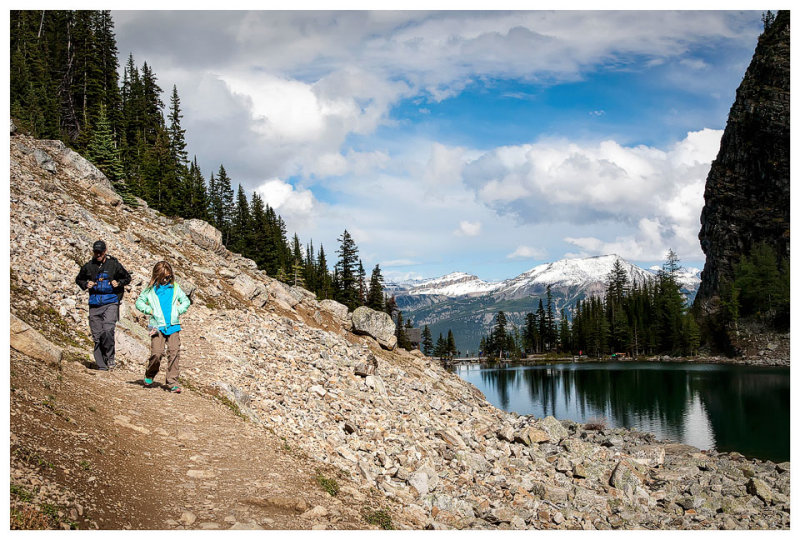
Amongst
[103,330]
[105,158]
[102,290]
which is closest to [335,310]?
[105,158]

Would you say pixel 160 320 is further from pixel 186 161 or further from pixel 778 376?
pixel 778 376

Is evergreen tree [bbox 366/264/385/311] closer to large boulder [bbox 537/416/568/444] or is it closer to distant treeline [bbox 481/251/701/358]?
large boulder [bbox 537/416/568/444]

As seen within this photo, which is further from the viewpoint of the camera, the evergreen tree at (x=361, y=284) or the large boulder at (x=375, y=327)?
the evergreen tree at (x=361, y=284)

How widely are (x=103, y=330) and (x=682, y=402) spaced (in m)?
54.2

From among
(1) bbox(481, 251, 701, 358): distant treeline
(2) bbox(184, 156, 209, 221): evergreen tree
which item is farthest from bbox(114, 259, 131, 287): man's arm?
(1) bbox(481, 251, 701, 358): distant treeline

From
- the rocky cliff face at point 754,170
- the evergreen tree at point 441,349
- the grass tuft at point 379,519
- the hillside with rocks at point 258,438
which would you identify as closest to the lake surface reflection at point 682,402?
the hillside with rocks at point 258,438

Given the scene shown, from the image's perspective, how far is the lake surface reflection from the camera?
35.6 meters

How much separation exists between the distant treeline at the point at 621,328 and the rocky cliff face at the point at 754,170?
40.6 ft

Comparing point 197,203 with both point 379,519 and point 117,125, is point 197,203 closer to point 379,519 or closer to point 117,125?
point 117,125

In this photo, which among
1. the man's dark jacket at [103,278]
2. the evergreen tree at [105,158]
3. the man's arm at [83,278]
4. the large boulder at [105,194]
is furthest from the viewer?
the evergreen tree at [105,158]

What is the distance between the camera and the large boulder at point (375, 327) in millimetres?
35562

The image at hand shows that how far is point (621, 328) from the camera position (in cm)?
13125

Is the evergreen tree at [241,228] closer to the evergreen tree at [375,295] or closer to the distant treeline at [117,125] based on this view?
the distant treeline at [117,125]

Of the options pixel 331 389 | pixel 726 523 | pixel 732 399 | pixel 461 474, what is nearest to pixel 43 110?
pixel 331 389
